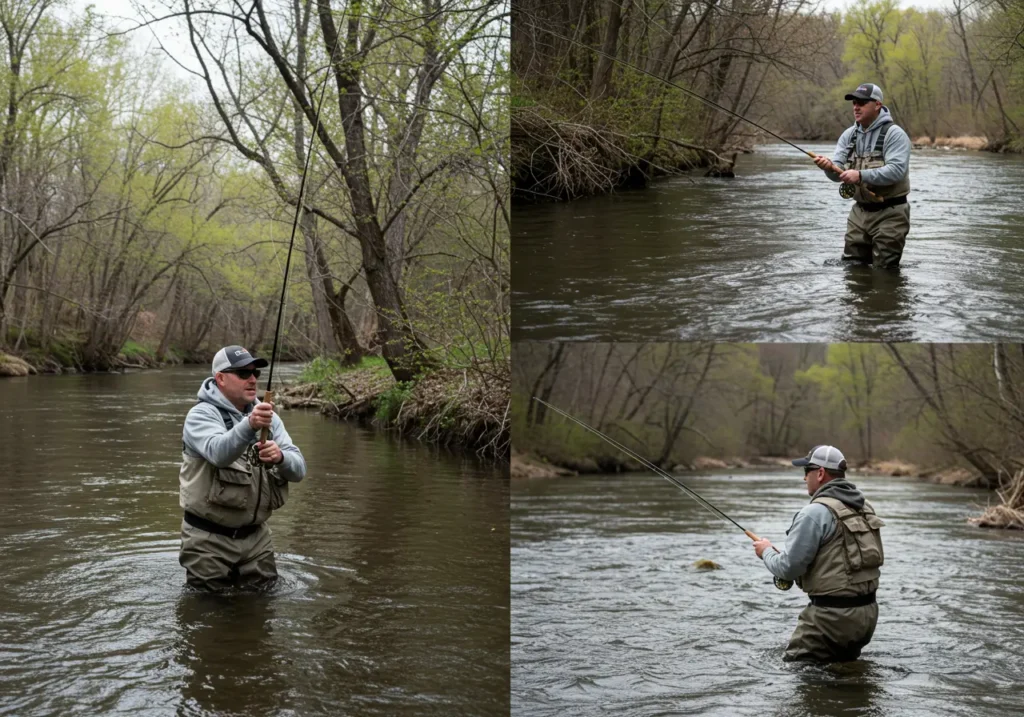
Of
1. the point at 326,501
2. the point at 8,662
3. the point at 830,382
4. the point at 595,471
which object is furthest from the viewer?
the point at 830,382

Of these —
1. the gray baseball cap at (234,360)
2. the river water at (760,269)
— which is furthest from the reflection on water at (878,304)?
the gray baseball cap at (234,360)

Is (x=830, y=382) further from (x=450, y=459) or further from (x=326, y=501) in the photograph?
(x=326, y=501)

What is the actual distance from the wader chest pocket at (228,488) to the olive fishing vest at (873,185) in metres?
3.36

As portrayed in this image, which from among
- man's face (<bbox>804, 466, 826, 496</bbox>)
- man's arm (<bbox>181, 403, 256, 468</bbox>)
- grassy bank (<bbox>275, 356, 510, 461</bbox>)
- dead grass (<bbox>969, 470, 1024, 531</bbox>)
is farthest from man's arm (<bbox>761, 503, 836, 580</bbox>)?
→ dead grass (<bbox>969, 470, 1024, 531</bbox>)

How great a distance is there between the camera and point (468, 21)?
9258 mm

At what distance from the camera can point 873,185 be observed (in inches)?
205

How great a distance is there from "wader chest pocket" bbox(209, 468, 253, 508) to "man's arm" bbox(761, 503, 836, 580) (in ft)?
7.82

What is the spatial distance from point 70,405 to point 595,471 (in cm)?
822

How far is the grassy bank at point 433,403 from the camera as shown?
412 inches

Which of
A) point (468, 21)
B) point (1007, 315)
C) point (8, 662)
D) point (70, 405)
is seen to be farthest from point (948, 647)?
point (70, 405)

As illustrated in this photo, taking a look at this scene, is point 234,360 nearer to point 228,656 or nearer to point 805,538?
point 228,656

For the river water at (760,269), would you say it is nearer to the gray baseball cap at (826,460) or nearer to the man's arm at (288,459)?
the gray baseball cap at (826,460)

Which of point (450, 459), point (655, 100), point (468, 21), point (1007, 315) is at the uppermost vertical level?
point (468, 21)

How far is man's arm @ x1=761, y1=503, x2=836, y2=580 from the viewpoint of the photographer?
4.39 metres
